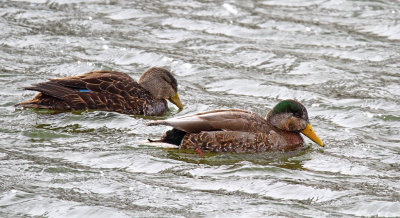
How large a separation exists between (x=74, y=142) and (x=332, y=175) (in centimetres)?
318

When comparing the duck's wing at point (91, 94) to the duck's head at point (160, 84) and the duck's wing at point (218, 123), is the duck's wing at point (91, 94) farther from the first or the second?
the duck's wing at point (218, 123)

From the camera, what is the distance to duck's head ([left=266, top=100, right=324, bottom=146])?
1069 cm

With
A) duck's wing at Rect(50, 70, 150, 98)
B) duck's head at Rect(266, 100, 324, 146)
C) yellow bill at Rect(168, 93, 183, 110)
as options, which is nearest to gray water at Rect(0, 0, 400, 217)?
yellow bill at Rect(168, 93, 183, 110)

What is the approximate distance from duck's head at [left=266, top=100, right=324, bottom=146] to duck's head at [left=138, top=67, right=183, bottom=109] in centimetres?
248

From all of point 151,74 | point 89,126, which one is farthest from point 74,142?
point 151,74

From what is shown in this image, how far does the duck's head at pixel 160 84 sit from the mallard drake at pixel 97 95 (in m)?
0.04

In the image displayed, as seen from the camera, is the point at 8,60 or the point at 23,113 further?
the point at 8,60

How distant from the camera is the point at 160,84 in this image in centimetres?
1279

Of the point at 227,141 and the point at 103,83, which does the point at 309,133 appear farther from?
the point at 103,83

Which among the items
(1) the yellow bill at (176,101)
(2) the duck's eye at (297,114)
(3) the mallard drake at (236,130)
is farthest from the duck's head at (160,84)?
(2) the duck's eye at (297,114)

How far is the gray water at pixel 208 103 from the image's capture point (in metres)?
8.51

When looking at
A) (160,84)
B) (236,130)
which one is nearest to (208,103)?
(160,84)

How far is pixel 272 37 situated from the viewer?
54.8ft

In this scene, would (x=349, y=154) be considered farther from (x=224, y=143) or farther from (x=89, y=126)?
(x=89, y=126)
